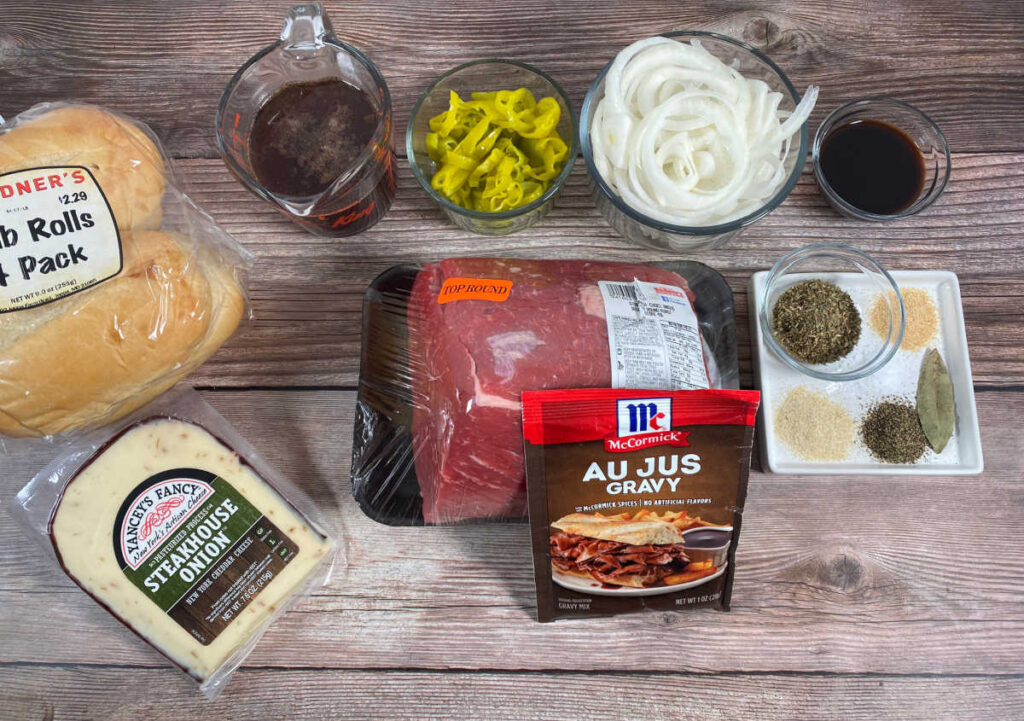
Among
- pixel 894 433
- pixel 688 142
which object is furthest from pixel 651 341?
pixel 894 433

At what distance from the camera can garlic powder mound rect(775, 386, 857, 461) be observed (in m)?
1.20

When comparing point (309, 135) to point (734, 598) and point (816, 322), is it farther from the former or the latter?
point (734, 598)

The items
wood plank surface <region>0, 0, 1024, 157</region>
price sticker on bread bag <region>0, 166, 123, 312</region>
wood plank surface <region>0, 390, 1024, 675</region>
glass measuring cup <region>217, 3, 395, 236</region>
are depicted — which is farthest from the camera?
wood plank surface <region>0, 0, 1024, 157</region>

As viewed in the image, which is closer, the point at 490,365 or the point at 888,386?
the point at 490,365

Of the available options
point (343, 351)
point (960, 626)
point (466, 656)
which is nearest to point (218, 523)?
point (343, 351)

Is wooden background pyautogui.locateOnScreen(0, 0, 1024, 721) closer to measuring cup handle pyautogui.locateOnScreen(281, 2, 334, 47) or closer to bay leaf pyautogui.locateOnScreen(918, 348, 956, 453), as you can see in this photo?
bay leaf pyautogui.locateOnScreen(918, 348, 956, 453)

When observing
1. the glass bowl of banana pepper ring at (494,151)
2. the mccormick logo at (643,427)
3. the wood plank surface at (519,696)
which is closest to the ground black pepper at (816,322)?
the mccormick logo at (643,427)

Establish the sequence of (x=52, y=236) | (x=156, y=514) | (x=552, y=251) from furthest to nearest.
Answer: (x=552, y=251) → (x=156, y=514) → (x=52, y=236)

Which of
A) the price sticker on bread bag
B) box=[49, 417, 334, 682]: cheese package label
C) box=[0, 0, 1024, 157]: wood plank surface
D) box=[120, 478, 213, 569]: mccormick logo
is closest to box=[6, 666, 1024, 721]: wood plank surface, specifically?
box=[49, 417, 334, 682]: cheese package label

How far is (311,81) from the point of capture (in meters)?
1.21

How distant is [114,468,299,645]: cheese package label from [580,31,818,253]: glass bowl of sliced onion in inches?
32.9

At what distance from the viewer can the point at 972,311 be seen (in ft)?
4.33

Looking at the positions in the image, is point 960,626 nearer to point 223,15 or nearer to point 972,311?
point 972,311

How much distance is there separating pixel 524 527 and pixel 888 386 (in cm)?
72
